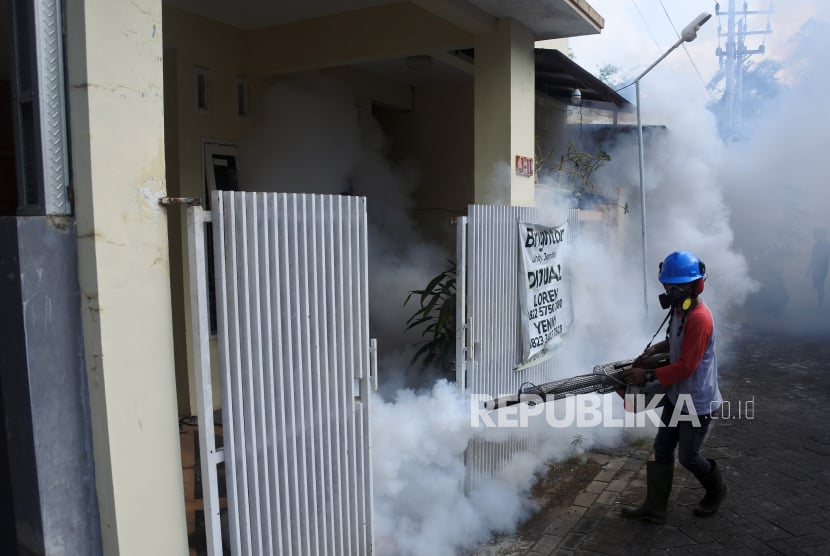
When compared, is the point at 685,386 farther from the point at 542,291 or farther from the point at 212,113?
the point at 212,113

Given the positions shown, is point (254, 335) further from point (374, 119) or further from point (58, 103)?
point (374, 119)

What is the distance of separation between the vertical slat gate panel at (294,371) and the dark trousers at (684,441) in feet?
7.66

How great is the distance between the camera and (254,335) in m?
3.12

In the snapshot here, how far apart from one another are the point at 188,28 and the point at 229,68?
0.68 metres

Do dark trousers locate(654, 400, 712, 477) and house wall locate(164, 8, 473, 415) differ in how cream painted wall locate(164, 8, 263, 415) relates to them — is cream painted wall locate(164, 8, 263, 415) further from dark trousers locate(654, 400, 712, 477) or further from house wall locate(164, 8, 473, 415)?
dark trousers locate(654, 400, 712, 477)

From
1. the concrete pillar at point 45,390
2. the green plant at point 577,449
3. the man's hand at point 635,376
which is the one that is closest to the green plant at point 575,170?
the green plant at point 577,449

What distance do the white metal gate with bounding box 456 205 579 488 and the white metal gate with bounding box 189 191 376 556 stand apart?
1209 mm

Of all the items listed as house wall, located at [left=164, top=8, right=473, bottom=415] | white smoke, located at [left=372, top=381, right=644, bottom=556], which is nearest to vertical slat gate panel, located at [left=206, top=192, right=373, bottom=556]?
white smoke, located at [left=372, top=381, right=644, bottom=556]

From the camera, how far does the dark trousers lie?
15.3 ft

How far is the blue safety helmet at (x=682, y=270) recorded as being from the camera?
14.9 ft

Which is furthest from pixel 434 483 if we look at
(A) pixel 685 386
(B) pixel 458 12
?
(B) pixel 458 12

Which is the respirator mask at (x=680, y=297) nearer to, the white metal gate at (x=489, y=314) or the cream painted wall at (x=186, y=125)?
the white metal gate at (x=489, y=314)

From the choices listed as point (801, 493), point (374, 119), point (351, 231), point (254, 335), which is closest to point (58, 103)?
point (254, 335)

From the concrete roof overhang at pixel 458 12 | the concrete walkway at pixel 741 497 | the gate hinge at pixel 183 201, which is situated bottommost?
the concrete walkway at pixel 741 497
